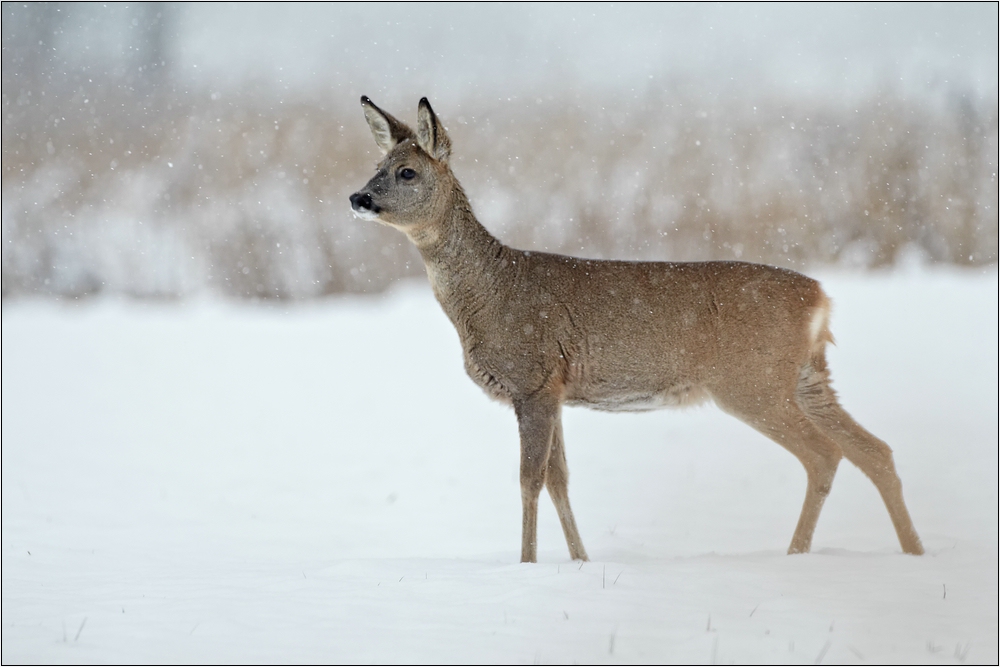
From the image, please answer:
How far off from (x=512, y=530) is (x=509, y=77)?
628 inches

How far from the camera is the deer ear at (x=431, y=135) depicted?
5.80 metres

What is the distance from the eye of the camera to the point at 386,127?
5984mm

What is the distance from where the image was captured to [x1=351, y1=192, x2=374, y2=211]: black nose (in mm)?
5613

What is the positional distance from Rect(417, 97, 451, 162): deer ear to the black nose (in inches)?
19.5

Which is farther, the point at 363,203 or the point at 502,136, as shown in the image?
the point at 502,136

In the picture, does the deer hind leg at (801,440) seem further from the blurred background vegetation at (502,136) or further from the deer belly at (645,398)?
the blurred background vegetation at (502,136)

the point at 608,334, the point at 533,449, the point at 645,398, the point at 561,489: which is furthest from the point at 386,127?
the point at 561,489

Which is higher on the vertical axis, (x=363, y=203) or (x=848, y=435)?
(x=363, y=203)

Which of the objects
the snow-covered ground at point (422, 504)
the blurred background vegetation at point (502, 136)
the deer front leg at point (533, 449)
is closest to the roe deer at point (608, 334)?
the deer front leg at point (533, 449)

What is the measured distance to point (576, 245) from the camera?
18500 mm

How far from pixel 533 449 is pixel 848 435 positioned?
6.26 ft

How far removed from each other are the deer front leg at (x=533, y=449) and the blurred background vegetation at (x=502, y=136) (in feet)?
40.1

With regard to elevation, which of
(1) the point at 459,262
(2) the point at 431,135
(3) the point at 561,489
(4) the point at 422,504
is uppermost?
(2) the point at 431,135

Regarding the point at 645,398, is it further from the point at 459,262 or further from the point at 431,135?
the point at 431,135
